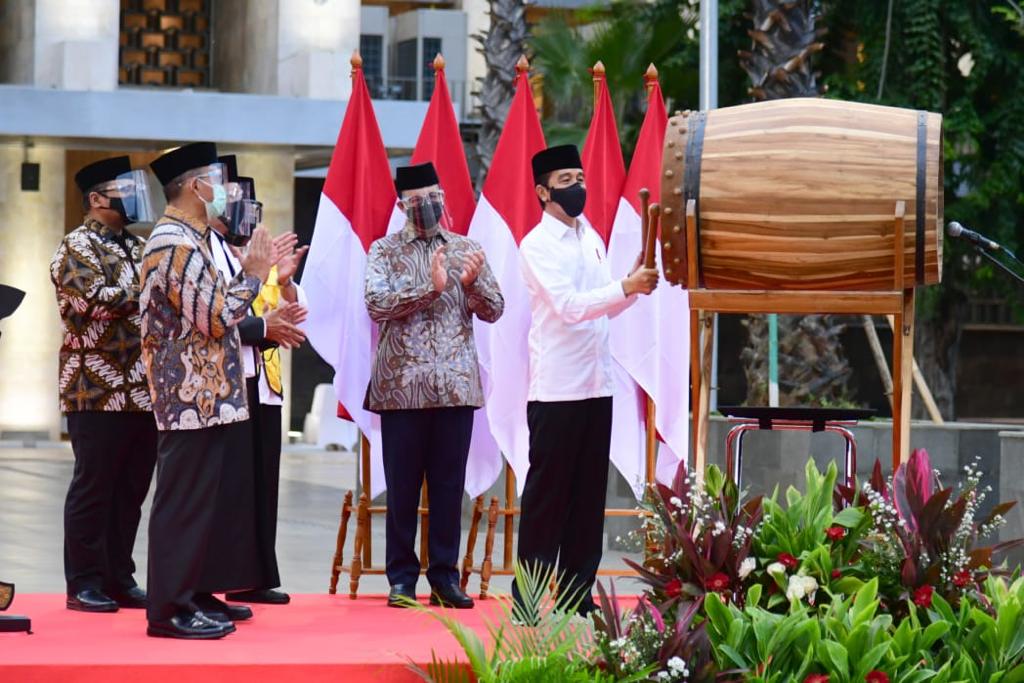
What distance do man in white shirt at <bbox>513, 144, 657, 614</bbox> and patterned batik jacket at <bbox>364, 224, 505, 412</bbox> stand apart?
0.27m

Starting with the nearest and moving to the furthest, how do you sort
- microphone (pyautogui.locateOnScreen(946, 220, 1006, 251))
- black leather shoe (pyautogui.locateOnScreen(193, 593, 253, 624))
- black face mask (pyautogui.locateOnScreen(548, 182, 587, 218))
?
microphone (pyautogui.locateOnScreen(946, 220, 1006, 251)), black leather shoe (pyautogui.locateOnScreen(193, 593, 253, 624)), black face mask (pyautogui.locateOnScreen(548, 182, 587, 218))

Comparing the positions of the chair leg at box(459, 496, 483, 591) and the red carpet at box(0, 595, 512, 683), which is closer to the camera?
the red carpet at box(0, 595, 512, 683)

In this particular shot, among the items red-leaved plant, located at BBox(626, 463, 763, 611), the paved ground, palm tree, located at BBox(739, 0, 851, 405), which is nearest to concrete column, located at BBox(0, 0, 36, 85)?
the paved ground

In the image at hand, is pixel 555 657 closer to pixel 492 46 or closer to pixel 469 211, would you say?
pixel 469 211

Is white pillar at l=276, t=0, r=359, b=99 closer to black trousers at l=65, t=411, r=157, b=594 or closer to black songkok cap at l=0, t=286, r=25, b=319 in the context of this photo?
black trousers at l=65, t=411, r=157, b=594

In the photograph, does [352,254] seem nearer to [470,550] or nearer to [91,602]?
[470,550]

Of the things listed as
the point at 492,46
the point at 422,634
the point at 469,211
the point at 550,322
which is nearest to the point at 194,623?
the point at 422,634

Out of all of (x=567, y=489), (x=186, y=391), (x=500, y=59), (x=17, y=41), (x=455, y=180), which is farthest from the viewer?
(x=17, y=41)

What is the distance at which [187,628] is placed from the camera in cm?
671

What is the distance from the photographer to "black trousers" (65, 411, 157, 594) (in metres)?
7.33

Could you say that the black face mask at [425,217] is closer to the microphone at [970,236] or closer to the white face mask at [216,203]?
the white face mask at [216,203]

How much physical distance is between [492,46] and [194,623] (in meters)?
10.6

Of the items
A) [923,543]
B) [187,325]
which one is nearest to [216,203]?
[187,325]

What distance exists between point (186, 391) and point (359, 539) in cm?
203
